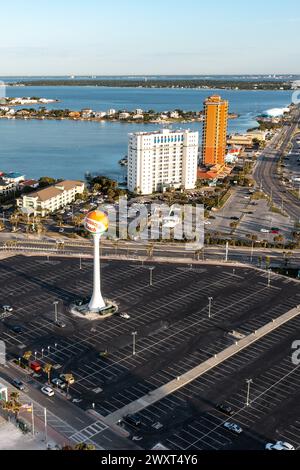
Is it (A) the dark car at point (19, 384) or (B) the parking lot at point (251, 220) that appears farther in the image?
(B) the parking lot at point (251, 220)

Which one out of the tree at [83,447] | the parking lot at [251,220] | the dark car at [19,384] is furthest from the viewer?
the parking lot at [251,220]

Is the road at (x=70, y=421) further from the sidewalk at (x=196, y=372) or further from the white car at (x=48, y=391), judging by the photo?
the sidewalk at (x=196, y=372)

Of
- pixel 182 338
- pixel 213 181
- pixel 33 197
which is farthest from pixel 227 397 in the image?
pixel 213 181

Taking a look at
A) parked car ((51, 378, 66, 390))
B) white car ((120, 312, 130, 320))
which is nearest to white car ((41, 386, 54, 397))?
parked car ((51, 378, 66, 390))

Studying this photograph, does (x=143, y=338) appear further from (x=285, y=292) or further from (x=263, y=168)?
(x=263, y=168)

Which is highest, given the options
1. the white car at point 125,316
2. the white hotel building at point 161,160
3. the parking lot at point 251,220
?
the white hotel building at point 161,160

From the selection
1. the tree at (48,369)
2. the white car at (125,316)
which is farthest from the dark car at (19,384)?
the white car at (125,316)

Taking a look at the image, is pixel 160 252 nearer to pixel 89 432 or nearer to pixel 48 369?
pixel 48 369
